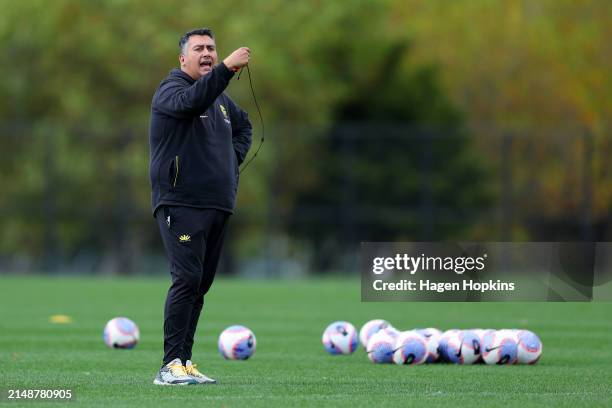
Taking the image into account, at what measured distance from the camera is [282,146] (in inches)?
1581

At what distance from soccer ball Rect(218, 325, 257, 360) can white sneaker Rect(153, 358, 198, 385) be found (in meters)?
2.79

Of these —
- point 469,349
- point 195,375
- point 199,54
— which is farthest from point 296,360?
point 199,54

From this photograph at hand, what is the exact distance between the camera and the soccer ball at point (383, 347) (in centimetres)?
1196

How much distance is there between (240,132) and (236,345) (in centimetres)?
274

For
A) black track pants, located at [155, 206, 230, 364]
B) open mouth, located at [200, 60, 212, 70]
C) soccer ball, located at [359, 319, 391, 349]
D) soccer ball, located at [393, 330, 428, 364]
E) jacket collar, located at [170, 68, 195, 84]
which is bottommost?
soccer ball, located at [393, 330, 428, 364]

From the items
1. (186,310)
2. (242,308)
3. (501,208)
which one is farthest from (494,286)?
(501,208)

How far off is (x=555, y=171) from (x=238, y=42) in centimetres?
1139

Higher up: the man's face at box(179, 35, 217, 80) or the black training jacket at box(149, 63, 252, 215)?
the man's face at box(179, 35, 217, 80)

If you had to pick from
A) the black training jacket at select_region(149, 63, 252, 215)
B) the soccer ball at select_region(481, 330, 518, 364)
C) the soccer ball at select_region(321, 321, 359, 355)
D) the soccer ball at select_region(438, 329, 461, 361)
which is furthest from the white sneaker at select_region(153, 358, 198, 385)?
the soccer ball at select_region(321, 321, 359, 355)

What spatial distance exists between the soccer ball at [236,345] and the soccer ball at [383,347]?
1153 mm

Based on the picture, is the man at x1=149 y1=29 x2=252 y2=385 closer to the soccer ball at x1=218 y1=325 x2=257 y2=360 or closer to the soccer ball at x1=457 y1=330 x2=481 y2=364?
the soccer ball at x1=218 y1=325 x2=257 y2=360

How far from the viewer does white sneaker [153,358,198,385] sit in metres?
9.62

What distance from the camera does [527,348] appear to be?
11.9m

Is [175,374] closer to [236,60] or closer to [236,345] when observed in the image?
[236,60]
